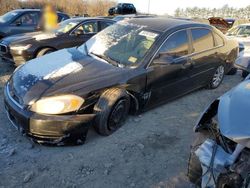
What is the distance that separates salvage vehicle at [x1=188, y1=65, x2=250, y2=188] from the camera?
215cm

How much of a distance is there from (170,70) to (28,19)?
7247 millimetres

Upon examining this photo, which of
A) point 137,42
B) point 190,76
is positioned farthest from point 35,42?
point 190,76

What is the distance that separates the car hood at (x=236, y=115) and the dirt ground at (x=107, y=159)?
3.74 ft

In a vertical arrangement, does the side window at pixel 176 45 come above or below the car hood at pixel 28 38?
above

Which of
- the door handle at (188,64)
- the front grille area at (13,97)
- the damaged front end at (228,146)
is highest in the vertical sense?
the damaged front end at (228,146)

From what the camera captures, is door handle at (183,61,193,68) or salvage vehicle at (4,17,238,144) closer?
salvage vehicle at (4,17,238,144)

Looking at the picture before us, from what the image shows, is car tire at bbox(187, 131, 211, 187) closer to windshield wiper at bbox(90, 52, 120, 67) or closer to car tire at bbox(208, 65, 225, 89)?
windshield wiper at bbox(90, 52, 120, 67)

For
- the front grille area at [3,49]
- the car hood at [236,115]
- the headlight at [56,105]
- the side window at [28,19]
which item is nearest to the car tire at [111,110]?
the headlight at [56,105]

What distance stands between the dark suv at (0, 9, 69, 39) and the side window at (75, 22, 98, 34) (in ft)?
9.37

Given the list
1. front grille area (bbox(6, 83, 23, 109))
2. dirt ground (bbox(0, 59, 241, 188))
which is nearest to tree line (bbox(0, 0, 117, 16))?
front grille area (bbox(6, 83, 23, 109))

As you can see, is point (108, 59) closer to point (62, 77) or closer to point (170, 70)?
point (62, 77)

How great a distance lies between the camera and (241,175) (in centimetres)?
211

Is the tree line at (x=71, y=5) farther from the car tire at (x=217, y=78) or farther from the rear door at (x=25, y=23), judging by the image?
the car tire at (x=217, y=78)

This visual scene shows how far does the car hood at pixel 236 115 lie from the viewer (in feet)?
7.16
